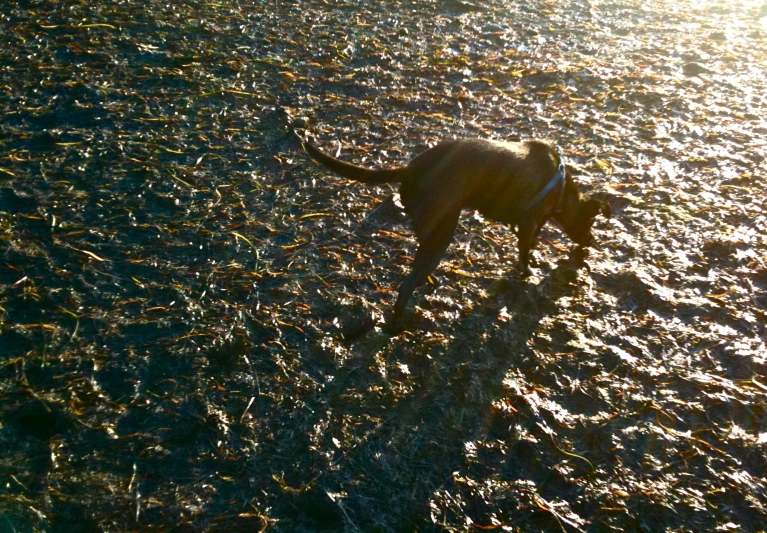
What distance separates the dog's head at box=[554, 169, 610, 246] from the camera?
15.3ft

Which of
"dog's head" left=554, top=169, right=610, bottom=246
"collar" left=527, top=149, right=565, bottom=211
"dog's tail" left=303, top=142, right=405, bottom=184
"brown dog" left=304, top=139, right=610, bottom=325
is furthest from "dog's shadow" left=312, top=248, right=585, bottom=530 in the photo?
"dog's tail" left=303, top=142, right=405, bottom=184

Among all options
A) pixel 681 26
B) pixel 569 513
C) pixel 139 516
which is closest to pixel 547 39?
pixel 681 26

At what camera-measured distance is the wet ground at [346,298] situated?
3.17 metres

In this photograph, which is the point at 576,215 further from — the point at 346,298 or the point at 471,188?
the point at 346,298

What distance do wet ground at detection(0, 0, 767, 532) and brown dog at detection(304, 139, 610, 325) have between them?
400 mm

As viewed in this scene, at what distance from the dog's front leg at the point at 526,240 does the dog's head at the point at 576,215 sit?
0.32 m

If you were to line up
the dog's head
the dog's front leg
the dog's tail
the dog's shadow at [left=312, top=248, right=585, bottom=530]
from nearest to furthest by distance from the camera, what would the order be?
the dog's shadow at [left=312, top=248, right=585, bottom=530] → the dog's tail → the dog's front leg → the dog's head

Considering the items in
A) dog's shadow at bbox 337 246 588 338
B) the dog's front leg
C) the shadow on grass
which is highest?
the dog's front leg

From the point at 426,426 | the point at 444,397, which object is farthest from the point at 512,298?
the point at 426,426

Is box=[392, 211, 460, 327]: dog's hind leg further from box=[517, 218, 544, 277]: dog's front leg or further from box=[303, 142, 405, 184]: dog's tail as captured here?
box=[517, 218, 544, 277]: dog's front leg

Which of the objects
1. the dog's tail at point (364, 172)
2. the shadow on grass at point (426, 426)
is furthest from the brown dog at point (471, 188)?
the shadow on grass at point (426, 426)

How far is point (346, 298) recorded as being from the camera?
4309mm

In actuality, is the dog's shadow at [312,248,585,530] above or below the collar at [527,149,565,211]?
below

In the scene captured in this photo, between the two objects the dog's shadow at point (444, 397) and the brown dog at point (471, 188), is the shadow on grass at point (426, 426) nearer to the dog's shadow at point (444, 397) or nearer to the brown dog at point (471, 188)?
the dog's shadow at point (444, 397)
